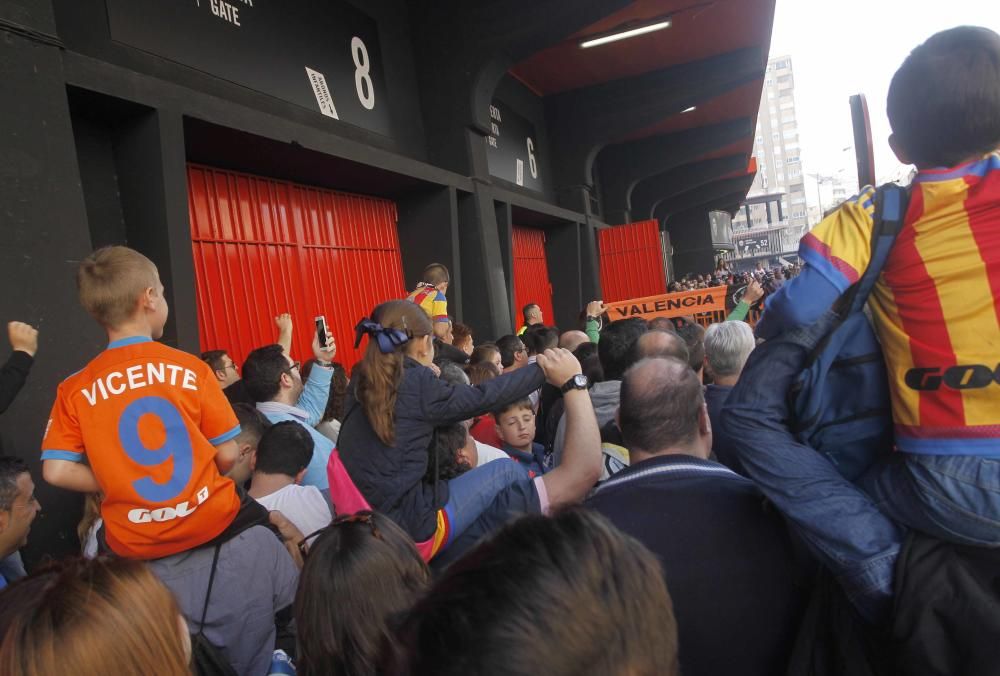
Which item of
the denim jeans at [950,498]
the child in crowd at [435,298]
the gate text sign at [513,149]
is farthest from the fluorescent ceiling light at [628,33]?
the denim jeans at [950,498]

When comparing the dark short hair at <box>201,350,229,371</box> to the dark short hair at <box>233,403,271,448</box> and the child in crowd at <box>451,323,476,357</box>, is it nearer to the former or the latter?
the dark short hair at <box>233,403,271,448</box>

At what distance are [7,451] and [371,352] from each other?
2117 millimetres

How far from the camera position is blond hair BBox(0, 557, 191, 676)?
3.37 ft

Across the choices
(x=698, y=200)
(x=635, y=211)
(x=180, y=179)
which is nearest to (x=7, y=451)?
(x=180, y=179)

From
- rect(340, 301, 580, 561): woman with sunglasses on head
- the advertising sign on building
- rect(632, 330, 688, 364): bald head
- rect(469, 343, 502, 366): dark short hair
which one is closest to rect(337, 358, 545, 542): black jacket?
rect(340, 301, 580, 561): woman with sunglasses on head

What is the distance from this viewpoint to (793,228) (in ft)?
304

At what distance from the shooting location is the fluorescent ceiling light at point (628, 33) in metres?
9.80

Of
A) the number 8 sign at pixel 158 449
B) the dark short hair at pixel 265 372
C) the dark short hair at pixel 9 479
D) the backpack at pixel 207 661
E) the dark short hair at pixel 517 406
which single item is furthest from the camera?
the dark short hair at pixel 265 372

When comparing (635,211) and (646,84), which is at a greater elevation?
(646,84)

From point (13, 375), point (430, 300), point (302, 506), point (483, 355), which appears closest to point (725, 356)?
point (302, 506)

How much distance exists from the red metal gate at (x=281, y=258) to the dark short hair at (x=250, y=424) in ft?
7.02

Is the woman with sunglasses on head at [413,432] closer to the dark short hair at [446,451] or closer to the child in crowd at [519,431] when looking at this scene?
the dark short hair at [446,451]

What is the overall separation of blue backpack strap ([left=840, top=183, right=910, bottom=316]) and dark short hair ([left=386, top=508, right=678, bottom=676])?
2.51 ft

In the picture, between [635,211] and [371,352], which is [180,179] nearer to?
[371,352]
